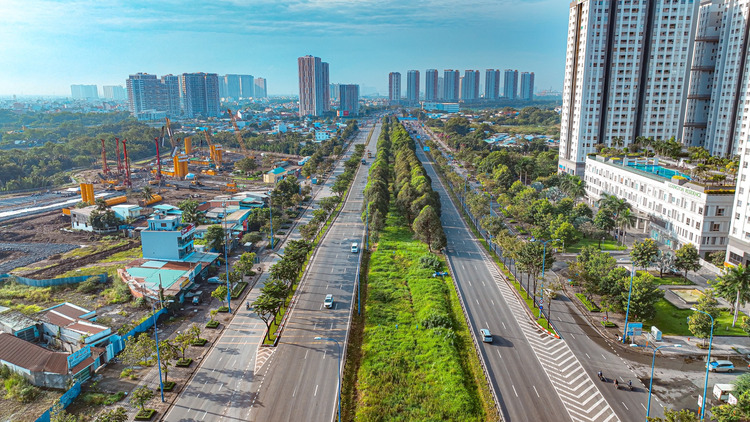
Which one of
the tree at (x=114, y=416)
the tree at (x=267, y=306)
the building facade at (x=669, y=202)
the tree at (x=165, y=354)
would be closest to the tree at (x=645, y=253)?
the building facade at (x=669, y=202)

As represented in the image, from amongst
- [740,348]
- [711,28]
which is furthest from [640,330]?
[711,28]

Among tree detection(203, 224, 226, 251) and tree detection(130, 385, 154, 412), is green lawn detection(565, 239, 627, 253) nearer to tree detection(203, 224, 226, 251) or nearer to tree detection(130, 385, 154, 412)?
tree detection(203, 224, 226, 251)

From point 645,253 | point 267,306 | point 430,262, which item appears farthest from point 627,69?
point 267,306

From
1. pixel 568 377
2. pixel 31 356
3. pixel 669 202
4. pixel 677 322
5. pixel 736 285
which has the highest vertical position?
pixel 669 202

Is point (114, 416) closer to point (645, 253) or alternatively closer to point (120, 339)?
point (120, 339)

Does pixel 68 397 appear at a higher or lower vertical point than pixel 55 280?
lower

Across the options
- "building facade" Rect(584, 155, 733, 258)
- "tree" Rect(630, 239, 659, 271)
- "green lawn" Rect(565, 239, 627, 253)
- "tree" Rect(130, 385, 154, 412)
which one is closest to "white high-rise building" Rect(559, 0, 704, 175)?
"building facade" Rect(584, 155, 733, 258)

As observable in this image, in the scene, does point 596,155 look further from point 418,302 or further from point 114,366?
point 114,366
